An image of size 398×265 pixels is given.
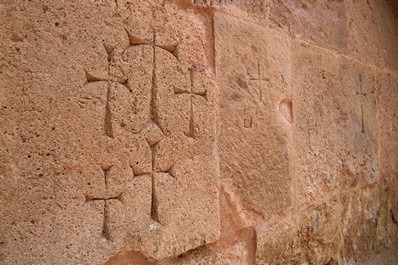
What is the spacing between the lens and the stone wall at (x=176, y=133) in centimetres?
78

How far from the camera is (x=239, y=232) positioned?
1.25 m

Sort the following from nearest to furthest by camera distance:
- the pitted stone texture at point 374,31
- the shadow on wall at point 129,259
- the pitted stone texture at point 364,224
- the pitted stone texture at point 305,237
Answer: the shadow on wall at point 129,259 → the pitted stone texture at point 305,237 → the pitted stone texture at point 364,224 → the pitted stone texture at point 374,31

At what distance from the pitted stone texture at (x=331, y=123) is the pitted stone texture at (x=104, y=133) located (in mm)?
583

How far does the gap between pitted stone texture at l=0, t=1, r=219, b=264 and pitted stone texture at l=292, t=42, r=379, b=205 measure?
23.0 inches

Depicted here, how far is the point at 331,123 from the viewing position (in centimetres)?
177

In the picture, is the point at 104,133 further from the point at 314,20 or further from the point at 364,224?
the point at 364,224

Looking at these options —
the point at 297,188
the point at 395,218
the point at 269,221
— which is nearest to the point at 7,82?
the point at 269,221

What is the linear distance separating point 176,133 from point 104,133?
0.23 m

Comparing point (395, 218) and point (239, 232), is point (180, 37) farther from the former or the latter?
point (395, 218)

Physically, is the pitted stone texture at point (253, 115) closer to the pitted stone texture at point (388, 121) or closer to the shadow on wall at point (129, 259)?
the shadow on wall at point (129, 259)

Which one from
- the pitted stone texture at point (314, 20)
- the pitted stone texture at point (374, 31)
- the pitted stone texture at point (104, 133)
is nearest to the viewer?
the pitted stone texture at point (104, 133)

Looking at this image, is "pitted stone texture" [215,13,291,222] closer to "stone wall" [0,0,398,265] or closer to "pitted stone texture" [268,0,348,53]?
"stone wall" [0,0,398,265]

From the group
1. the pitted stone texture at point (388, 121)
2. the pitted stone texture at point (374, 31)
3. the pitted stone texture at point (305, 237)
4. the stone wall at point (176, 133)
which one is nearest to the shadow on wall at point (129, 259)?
the stone wall at point (176, 133)

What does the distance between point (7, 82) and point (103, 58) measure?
0.77ft
